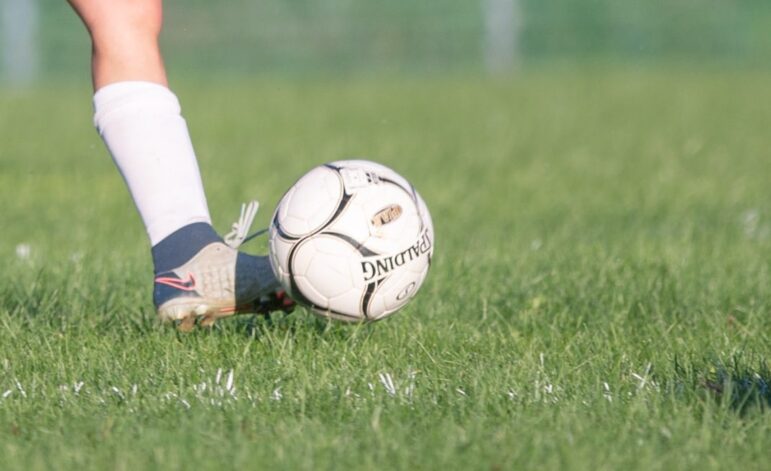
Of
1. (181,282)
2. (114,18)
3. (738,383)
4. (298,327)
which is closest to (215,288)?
(181,282)

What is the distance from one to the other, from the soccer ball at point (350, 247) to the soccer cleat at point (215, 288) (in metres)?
0.12

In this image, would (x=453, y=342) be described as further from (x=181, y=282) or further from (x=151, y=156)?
(x=151, y=156)

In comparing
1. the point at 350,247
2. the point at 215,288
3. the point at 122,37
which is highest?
the point at 122,37

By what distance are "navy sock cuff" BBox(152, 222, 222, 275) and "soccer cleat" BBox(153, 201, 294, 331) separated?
A: 16 mm

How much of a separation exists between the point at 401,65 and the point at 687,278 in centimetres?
1534

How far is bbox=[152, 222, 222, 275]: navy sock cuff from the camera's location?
3.43 metres

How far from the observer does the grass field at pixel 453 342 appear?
2.47m

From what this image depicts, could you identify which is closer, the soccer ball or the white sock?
the soccer ball

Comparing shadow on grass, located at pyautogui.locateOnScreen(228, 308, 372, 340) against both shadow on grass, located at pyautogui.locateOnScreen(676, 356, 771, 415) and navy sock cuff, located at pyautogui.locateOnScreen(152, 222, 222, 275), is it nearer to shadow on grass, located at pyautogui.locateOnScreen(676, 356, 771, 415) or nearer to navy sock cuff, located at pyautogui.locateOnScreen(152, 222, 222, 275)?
navy sock cuff, located at pyautogui.locateOnScreen(152, 222, 222, 275)

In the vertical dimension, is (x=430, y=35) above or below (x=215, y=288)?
below

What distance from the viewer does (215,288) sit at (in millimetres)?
3404

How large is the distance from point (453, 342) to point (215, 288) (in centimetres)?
61

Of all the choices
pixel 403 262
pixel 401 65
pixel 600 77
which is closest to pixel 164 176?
pixel 403 262

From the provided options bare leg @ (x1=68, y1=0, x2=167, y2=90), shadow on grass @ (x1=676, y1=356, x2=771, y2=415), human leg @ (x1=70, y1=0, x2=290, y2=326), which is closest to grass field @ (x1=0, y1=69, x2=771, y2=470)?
shadow on grass @ (x1=676, y1=356, x2=771, y2=415)
